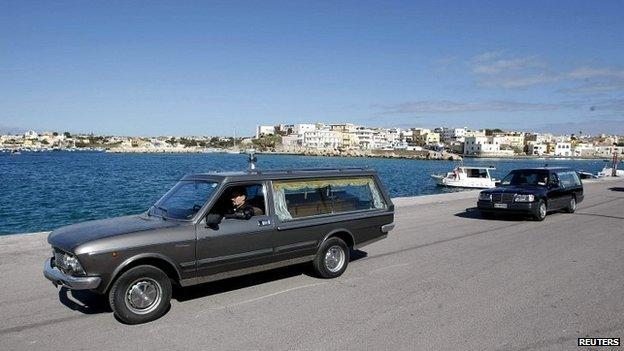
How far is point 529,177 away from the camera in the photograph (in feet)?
52.6

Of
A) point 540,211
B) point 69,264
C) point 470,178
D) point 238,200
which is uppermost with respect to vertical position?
point 238,200

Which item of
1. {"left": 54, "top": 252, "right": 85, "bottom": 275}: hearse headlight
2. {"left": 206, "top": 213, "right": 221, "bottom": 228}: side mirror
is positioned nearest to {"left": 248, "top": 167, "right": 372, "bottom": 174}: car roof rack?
{"left": 206, "top": 213, "right": 221, "bottom": 228}: side mirror

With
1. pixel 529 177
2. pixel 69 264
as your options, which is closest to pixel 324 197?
pixel 69 264

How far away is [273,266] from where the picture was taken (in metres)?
6.97

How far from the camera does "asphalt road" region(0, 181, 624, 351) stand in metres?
5.03

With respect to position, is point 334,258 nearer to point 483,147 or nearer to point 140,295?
point 140,295

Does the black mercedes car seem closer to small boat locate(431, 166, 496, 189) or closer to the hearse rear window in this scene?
the hearse rear window

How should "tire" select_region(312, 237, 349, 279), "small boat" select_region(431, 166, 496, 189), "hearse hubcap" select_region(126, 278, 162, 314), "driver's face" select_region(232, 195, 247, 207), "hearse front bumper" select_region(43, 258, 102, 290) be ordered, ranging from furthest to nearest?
"small boat" select_region(431, 166, 496, 189), "tire" select_region(312, 237, 349, 279), "driver's face" select_region(232, 195, 247, 207), "hearse hubcap" select_region(126, 278, 162, 314), "hearse front bumper" select_region(43, 258, 102, 290)

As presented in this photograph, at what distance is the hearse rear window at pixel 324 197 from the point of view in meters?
7.25

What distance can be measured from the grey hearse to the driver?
0.6 inches

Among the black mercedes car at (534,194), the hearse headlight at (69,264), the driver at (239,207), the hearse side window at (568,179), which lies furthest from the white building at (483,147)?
the hearse headlight at (69,264)

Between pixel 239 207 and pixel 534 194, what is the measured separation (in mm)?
11113

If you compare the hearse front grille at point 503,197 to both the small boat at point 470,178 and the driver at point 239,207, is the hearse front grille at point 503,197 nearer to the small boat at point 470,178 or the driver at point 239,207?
the driver at point 239,207

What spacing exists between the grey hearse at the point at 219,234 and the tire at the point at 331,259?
0.02m
